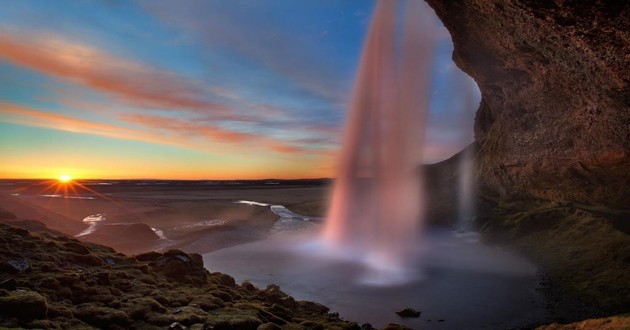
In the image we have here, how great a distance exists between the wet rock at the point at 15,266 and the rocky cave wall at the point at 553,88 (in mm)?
20749

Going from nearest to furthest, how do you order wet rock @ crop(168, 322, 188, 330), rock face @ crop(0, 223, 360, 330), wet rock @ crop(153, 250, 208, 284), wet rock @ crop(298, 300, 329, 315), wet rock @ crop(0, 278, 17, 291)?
rock face @ crop(0, 223, 360, 330) → wet rock @ crop(0, 278, 17, 291) → wet rock @ crop(168, 322, 188, 330) → wet rock @ crop(153, 250, 208, 284) → wet rock @ crop(298, 300, 329, 315)

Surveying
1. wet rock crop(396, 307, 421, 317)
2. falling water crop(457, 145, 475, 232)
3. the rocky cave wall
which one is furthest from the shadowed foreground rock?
falling water crop(457, 145, 475, 232)

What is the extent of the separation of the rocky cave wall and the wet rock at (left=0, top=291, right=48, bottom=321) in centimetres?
1871

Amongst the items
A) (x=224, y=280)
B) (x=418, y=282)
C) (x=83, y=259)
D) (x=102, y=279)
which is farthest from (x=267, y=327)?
(x=418, y=282)

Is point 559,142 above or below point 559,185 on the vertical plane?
above

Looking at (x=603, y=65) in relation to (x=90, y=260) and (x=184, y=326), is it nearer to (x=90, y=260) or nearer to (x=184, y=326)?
(x=184, y=326)

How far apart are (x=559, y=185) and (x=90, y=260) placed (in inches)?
1329

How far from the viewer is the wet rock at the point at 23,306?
912 centimetres

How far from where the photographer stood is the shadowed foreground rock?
9.96 metres

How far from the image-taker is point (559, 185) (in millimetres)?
30391

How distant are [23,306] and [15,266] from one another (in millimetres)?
3997

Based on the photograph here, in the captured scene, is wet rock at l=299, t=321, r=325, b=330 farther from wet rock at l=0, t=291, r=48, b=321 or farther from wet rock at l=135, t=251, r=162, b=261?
wet rock at l=135, t=251, r=162, b=261

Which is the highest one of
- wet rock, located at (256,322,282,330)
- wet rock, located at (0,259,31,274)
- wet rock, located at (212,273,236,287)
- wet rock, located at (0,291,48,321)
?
wet rock, located at (0,259,31,274)

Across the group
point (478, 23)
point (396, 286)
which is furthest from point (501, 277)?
point (478, 23)
